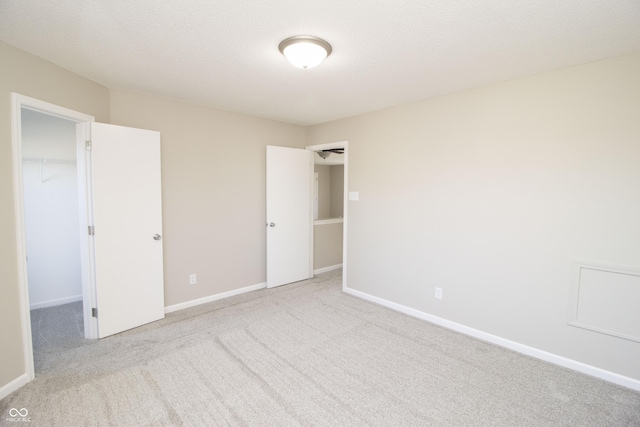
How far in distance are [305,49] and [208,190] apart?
236 centimetres

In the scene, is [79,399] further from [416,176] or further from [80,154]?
[416,176]

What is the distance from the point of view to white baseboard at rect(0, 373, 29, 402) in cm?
202

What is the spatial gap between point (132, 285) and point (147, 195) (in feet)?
3.06

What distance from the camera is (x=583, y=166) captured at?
7.70 feet

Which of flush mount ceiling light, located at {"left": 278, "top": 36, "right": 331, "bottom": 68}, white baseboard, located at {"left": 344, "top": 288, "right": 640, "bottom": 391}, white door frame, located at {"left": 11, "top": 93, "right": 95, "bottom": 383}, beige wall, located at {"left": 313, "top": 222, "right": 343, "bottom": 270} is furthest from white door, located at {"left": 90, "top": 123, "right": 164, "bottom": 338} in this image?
white baseboard, located at {"left": 344, "top": 288, "right": 640, "bottom": 391}

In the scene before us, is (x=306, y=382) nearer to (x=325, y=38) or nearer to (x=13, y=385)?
(x=13, y=385)

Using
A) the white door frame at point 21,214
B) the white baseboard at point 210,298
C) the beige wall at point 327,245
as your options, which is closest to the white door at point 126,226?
the white baseboard at point 210,298

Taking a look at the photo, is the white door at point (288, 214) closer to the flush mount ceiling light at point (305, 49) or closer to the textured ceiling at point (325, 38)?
the textured ceiling at point (325, 38)

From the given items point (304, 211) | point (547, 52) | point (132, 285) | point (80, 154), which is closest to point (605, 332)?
point (547, 52)

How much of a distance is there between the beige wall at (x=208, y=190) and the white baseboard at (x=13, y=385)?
1.40m

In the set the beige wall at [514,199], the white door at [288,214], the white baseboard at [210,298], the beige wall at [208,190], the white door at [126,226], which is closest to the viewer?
the beige wall at [514,199]

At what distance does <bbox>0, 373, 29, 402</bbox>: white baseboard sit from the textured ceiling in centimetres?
233

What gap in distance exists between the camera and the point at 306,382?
7.36 ft

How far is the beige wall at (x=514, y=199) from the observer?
2.23 metres
